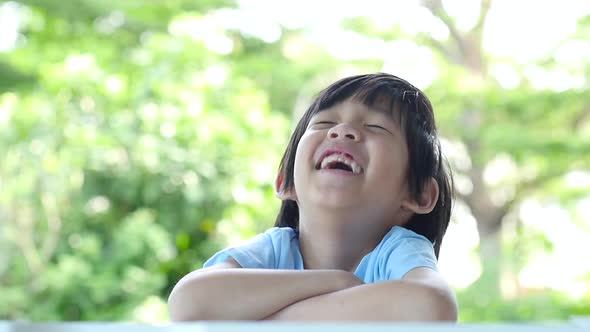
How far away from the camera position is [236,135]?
3.68m

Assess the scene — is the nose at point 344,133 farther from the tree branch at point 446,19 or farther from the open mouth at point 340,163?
the tree branch at point 446,19

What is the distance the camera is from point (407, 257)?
2.04ft

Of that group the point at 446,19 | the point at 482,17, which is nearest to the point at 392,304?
the point at 446,19

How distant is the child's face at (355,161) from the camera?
0.66 meters

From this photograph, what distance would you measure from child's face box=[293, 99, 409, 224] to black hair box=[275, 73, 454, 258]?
0.04ft

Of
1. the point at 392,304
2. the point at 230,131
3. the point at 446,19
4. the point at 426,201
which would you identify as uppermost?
the point at 446,19

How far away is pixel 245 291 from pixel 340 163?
0.51ft

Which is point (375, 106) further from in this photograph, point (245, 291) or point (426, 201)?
point (245, 291)

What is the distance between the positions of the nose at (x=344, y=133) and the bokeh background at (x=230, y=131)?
2901 mm

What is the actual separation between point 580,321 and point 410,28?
4719 mm

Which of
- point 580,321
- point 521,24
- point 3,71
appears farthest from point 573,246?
point 580,321

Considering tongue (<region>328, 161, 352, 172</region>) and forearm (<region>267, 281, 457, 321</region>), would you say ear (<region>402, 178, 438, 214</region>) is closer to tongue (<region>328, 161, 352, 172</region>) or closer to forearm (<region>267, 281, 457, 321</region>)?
tongue (<region>328, 161, 352, 172</region>)

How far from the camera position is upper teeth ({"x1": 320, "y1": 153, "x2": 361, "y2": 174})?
0.67 m

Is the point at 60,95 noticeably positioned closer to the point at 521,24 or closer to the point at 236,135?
the point at 236,135
